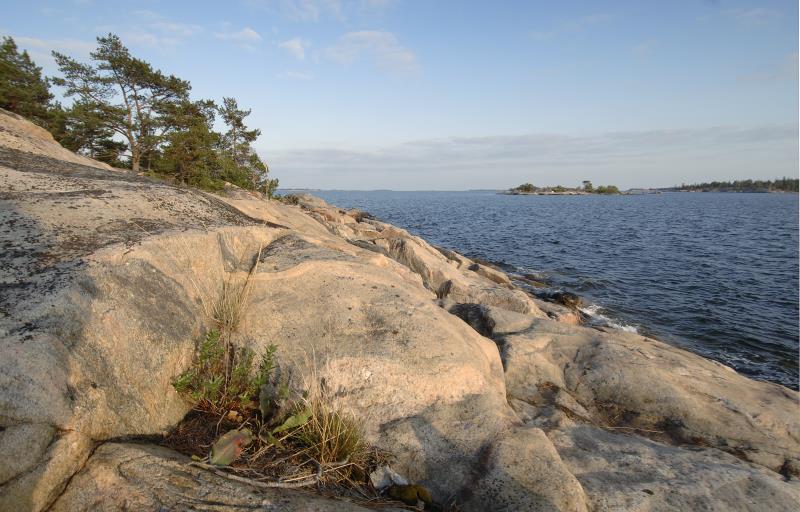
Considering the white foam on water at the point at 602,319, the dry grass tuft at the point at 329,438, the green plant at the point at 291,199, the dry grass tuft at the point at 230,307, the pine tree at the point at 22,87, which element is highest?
the pine tree at the point at 22,87

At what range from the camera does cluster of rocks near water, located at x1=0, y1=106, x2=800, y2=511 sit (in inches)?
126

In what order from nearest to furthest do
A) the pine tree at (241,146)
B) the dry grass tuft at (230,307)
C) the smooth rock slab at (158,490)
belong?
the smooth rock slab at (158,490), the dry grass tuft at (230,307), the pine tree at (241,146)

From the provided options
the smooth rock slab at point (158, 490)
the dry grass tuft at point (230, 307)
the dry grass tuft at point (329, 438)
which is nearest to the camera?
the smooth rock slab at point (158, 490)

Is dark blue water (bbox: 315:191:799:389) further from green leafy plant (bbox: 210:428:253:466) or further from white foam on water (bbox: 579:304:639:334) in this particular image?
green leafy plant (bbox: 210:428:253:466)

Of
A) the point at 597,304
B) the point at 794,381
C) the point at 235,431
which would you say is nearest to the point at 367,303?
the point at 235,431

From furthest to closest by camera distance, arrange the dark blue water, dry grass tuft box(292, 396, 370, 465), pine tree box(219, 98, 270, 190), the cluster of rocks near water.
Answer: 1. pine tree box(219, 98, 270, 190)
2. the dark blue water
3. dry grass tuft box(292, 396, 370, 465)
4. the cluster of rocks near water

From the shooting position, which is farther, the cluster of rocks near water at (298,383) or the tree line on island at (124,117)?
the tree line on island at (124,117)

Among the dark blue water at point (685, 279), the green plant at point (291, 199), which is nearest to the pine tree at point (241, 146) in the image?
the green plant at point (291, 199)

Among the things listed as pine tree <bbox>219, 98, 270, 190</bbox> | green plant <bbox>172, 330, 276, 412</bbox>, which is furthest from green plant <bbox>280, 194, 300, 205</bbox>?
green plant <bbox>172, 330, 276, 412</bbox>

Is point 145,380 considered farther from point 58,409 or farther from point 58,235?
point 58,235

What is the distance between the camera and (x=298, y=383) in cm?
481

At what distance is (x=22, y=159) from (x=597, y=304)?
827 inches

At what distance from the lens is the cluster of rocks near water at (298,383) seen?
321cm

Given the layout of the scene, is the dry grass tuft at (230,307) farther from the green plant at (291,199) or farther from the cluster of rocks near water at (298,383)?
the green plant at (291,199)
